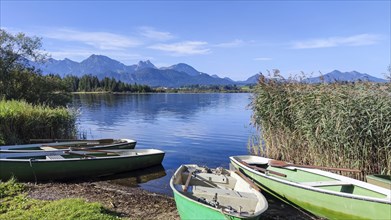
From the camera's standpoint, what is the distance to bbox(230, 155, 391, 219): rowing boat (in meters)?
7.20

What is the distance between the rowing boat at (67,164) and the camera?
10.7 m

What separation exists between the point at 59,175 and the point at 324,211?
8.30m

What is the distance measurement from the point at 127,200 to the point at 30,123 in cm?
804

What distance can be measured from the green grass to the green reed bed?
6.51 meters

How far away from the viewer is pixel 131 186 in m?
11.6

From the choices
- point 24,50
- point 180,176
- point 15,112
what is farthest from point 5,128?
point 24,50

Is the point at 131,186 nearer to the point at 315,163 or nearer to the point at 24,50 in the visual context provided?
the point at 315,163

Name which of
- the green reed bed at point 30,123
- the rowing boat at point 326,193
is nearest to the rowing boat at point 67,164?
the green reed bed at point 30,123

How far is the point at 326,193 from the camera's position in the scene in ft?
26.2

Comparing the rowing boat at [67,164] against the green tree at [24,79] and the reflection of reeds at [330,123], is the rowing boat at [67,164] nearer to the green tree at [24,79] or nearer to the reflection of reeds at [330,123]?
the reflection of reeds at [330,123]

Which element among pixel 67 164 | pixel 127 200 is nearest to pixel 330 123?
pixel 127 200

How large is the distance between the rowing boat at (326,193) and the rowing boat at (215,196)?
1240mm

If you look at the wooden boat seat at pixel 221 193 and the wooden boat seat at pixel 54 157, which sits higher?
the wooden boat seat at pixel 54 157

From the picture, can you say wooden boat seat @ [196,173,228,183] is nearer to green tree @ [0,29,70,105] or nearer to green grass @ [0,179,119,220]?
green grass @ [0,179,119,220]
